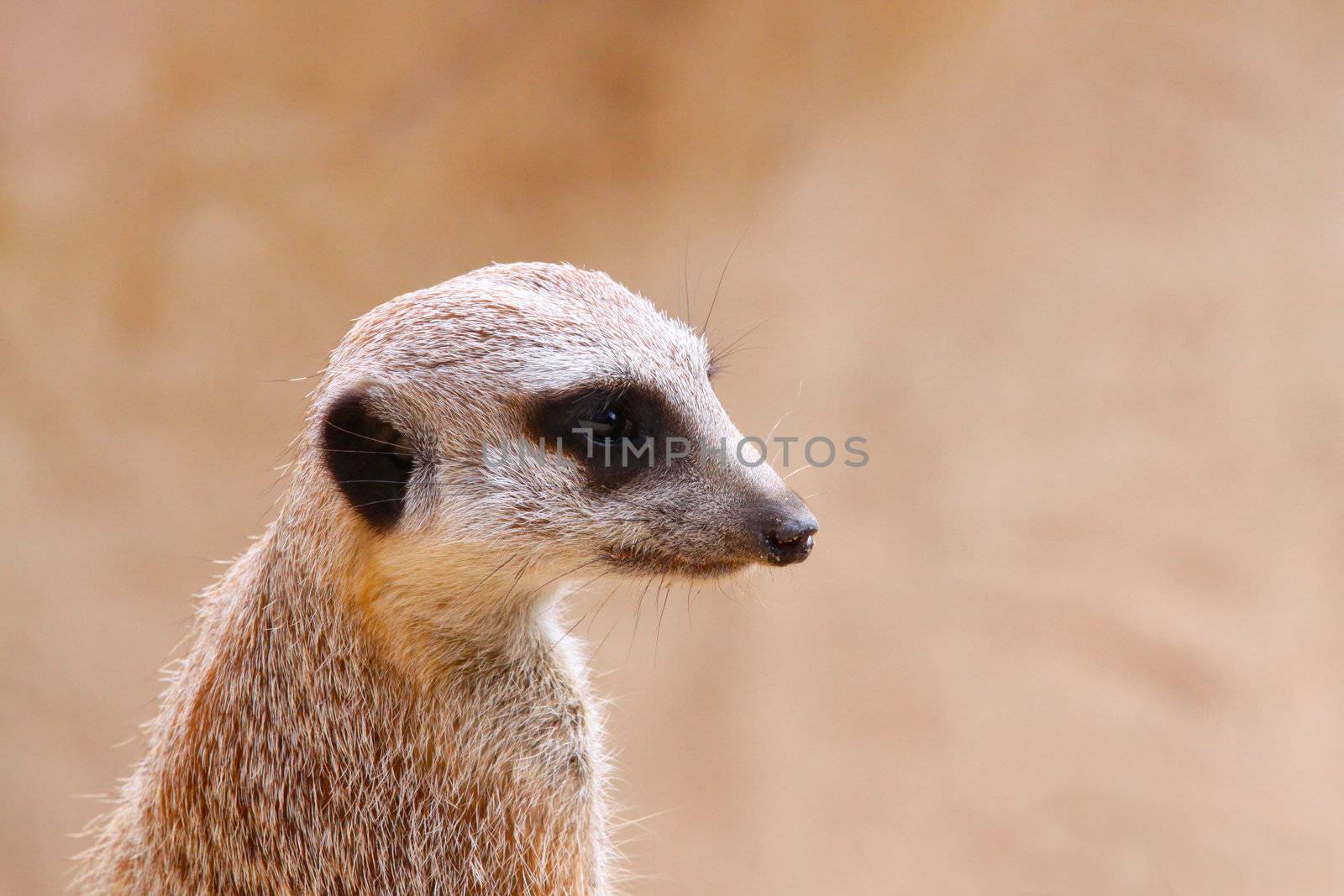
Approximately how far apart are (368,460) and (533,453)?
0.68ft

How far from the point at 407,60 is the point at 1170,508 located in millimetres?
2569

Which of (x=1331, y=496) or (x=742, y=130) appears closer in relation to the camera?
(x=1331, y=496)

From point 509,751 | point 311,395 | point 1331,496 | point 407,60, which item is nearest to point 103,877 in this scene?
point 509,751

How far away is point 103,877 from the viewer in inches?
65.7

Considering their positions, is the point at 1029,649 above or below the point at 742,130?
below

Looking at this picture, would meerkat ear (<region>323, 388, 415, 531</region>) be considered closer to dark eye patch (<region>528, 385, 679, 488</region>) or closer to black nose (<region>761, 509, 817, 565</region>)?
dark eye patch (<region>528, 385, 679, 488</region>)

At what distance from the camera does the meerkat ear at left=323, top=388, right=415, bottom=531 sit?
4.57 feet

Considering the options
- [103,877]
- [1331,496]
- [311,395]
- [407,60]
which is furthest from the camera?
[407,60]

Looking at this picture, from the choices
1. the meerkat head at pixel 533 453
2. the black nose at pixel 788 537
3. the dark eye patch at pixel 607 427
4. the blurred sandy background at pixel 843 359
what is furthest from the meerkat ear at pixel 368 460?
the blurred sandy background at pixel 843 359

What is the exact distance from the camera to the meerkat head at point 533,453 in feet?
4.55

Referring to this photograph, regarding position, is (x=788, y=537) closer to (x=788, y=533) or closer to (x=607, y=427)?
(x=788, y=533)

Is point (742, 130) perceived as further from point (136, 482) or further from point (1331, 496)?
point (136, 482)

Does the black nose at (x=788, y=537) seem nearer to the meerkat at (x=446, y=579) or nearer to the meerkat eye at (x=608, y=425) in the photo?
the meerkat at (x=446, y=579)

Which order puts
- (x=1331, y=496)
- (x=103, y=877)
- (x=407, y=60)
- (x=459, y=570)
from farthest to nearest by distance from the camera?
(x=407, y=60), (x=1331, y=496), (x=103, y=877), (x=459, y=570)
